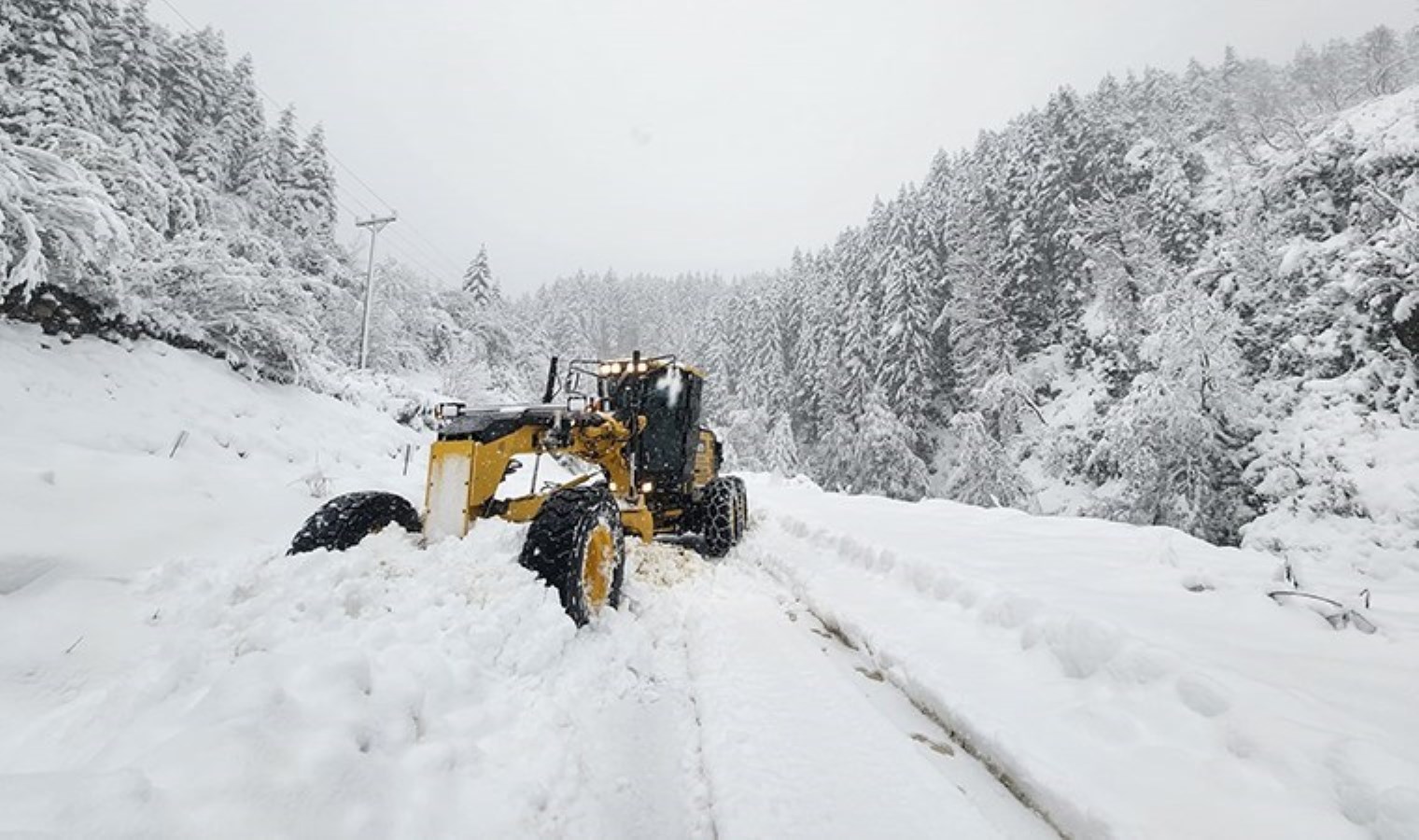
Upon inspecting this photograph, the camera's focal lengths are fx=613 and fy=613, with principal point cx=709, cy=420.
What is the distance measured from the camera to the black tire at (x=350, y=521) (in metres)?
3.91

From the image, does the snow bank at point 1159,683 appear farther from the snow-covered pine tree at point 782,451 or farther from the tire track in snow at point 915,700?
the snow-covered pine tree at point 782,451

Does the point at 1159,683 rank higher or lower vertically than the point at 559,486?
lower

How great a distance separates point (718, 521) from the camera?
7672 mm

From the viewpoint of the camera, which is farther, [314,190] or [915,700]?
[314,190]

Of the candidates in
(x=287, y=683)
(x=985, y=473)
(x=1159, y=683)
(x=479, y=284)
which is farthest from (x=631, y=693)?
(x=479, y=284)

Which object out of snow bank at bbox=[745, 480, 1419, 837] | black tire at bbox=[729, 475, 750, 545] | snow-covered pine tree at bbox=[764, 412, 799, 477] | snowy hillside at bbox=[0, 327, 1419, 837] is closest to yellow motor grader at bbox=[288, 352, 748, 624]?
snowy hillside at bbox=[0, 327, 1419, 837]

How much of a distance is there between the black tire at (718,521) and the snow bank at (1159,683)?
2.25 metres

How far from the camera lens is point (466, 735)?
2.42 m

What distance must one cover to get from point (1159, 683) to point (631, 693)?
8.55 feet

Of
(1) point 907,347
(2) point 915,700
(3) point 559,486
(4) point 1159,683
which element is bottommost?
(2) point 915,700

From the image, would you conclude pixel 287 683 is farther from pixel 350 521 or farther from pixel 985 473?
pixel 985 473

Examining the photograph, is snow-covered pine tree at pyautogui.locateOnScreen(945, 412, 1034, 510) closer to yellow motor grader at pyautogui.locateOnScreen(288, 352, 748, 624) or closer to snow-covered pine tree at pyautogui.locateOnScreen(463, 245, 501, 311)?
yellow motor grader at pyautogui.locateOnScreen(288, 352, 748, 624)

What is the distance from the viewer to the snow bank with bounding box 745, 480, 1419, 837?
7.13ft

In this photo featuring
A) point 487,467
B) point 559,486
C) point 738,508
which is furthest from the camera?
point 738,508
